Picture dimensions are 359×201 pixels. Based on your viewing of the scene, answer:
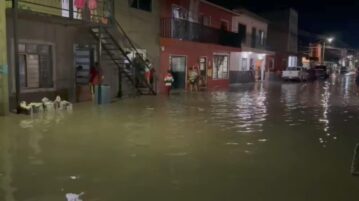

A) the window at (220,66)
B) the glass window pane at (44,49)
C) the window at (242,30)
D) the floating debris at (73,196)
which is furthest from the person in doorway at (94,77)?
the window at (242,30)

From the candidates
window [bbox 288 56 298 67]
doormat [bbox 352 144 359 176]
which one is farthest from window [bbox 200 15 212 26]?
window [bbox 288 56 298 67]

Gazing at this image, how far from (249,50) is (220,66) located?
253 inches

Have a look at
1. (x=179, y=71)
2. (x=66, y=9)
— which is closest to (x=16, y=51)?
(x=66, y=9)

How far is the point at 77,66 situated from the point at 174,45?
319 inches

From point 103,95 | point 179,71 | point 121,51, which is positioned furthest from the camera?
point 179,71

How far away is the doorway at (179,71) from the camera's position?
2874 cm

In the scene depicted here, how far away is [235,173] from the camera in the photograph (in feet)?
25.0

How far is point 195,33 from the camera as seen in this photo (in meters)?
29.9

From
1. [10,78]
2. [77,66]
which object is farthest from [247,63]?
[10,78]

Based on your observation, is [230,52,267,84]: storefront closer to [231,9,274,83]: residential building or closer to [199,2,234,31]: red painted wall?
[231,9,274,83]: residential building

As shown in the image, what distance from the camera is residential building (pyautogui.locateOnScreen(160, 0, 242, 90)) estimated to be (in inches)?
1057

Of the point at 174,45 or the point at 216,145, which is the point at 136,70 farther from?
the point at 216,145

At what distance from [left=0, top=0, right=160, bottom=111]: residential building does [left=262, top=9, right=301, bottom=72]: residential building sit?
35.1 meters

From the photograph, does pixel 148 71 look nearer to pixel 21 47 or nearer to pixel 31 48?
pixel 31 48
